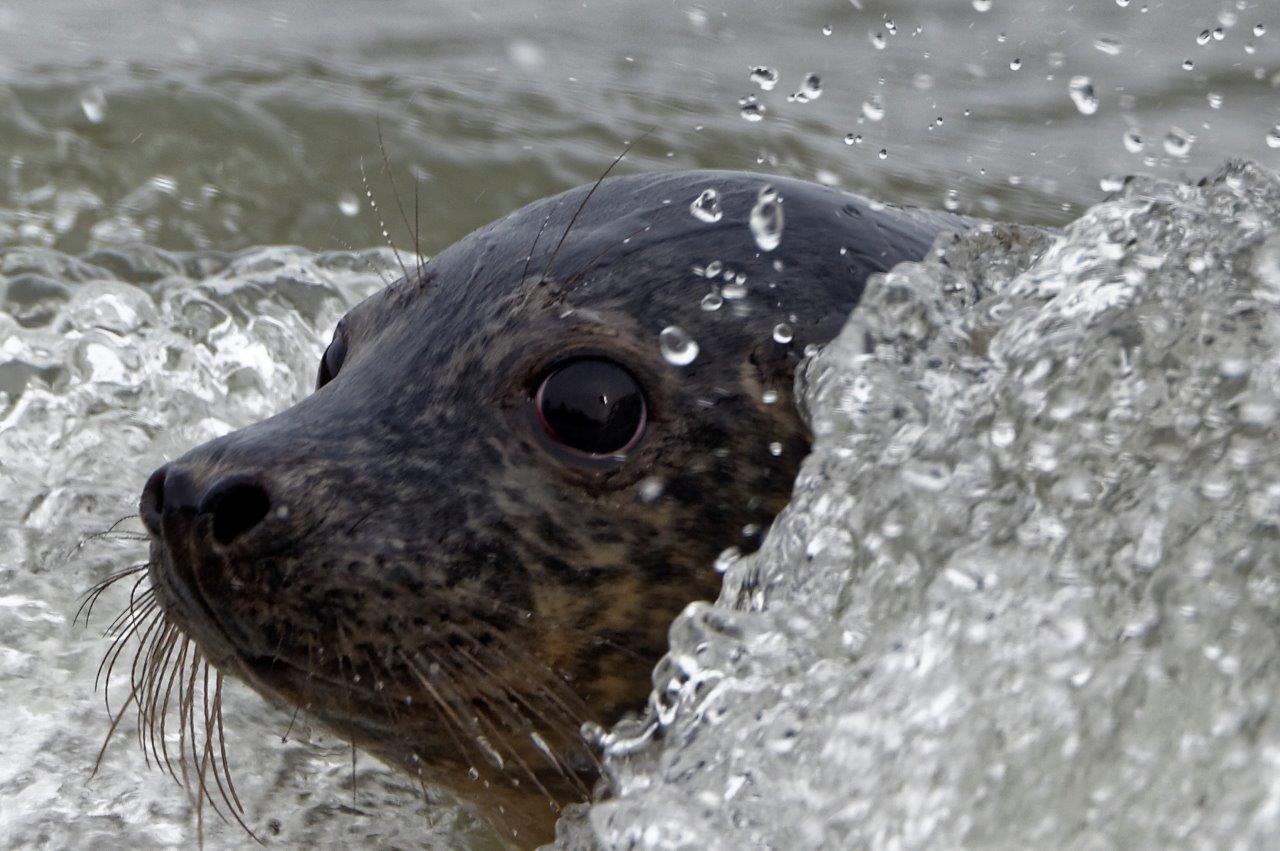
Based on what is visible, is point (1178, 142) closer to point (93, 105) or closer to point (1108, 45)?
point (1108, 45)

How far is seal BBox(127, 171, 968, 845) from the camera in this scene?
2785mm

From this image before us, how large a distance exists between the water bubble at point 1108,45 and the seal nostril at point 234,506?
551 centimetres

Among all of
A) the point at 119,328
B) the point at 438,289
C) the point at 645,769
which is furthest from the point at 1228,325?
the point at 119,328

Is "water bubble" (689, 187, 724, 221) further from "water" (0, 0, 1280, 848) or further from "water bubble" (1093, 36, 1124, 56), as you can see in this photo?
"water bubble" (1093, 36, 1124, 56)

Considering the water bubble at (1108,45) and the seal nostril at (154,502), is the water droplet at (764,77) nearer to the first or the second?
the water bubble at (1108,45)

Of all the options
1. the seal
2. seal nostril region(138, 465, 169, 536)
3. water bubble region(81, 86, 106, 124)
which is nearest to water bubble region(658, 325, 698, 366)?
the seal

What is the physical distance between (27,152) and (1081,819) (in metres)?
5.13

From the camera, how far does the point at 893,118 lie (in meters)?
7.14

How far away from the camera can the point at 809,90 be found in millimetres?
7223

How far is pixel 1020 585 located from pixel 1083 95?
4.84 meters

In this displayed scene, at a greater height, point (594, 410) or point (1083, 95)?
point (594, 410)

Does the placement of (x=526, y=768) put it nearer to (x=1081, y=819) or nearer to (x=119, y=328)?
(x=1081, y=819)

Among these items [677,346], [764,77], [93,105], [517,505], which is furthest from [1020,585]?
[93,105]

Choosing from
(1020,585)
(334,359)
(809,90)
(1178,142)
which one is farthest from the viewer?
(809,90)
